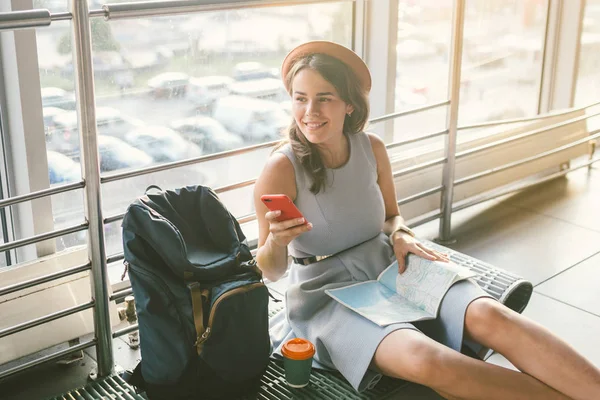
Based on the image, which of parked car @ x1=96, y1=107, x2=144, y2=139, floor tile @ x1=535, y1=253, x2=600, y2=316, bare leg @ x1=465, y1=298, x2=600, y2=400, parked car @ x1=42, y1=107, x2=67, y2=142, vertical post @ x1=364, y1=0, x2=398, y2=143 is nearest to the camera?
bare leg @ x1=465, y1=298, x2=600, y2=400

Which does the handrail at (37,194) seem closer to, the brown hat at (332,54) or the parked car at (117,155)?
the parked car at (117,155)

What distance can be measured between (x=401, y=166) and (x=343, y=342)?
62.7 inches

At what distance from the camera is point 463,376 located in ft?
6.73

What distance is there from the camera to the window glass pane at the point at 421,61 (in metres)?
3.63

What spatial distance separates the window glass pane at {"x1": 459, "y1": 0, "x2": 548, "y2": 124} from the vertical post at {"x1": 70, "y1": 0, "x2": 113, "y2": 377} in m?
2.43

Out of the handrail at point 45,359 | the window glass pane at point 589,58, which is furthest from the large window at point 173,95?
the window glass pane at point 589,58

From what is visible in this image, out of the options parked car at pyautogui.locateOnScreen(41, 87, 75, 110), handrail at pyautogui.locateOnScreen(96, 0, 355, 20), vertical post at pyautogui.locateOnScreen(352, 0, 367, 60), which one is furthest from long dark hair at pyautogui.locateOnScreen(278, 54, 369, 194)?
vertical post at pyautogui.locateOnScreen(352, 0, 367, 60)

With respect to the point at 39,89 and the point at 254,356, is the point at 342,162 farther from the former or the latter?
the point at 39,89

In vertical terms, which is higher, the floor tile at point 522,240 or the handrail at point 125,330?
the handrail at point 125,330

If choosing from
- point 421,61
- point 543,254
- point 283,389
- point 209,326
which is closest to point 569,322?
point 543,254

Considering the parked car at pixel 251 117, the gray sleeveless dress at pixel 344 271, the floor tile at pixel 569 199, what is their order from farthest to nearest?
the floor tile at pixel 569 199
the parked car at pixel 251 117
the gray sleeveless dress at pixel 344 271

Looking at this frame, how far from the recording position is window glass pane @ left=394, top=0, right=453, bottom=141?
11.9 feet

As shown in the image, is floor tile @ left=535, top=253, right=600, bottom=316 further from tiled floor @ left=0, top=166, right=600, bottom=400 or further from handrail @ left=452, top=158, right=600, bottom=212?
handrail @ left=452, top=158, right=600, bottom=212

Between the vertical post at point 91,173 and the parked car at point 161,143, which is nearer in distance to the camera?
the vertical post at point 91,173
